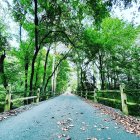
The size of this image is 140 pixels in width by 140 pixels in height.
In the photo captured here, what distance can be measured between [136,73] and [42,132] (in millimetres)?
13908

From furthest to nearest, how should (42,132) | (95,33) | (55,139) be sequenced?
(95,33), (42,132), (55,139)

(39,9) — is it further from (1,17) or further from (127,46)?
(127,46)

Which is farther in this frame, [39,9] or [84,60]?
[84,60]

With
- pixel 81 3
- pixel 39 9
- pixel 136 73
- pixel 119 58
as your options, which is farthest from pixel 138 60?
pixel 81 3

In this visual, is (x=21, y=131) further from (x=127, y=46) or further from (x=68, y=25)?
(x=127, y=46)

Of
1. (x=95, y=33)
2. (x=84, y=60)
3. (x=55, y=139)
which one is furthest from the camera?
(x=84, y=60)

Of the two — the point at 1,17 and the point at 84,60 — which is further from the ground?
the point at 1,17

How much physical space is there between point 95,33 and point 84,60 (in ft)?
31.8

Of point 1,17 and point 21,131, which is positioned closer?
point 21,131

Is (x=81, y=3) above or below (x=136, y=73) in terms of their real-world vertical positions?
above

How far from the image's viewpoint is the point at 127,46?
23.4 meters

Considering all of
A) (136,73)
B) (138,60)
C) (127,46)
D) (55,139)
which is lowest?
(55,139)

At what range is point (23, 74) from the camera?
75.2ft

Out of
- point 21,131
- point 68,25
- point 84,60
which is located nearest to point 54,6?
point 21,131
